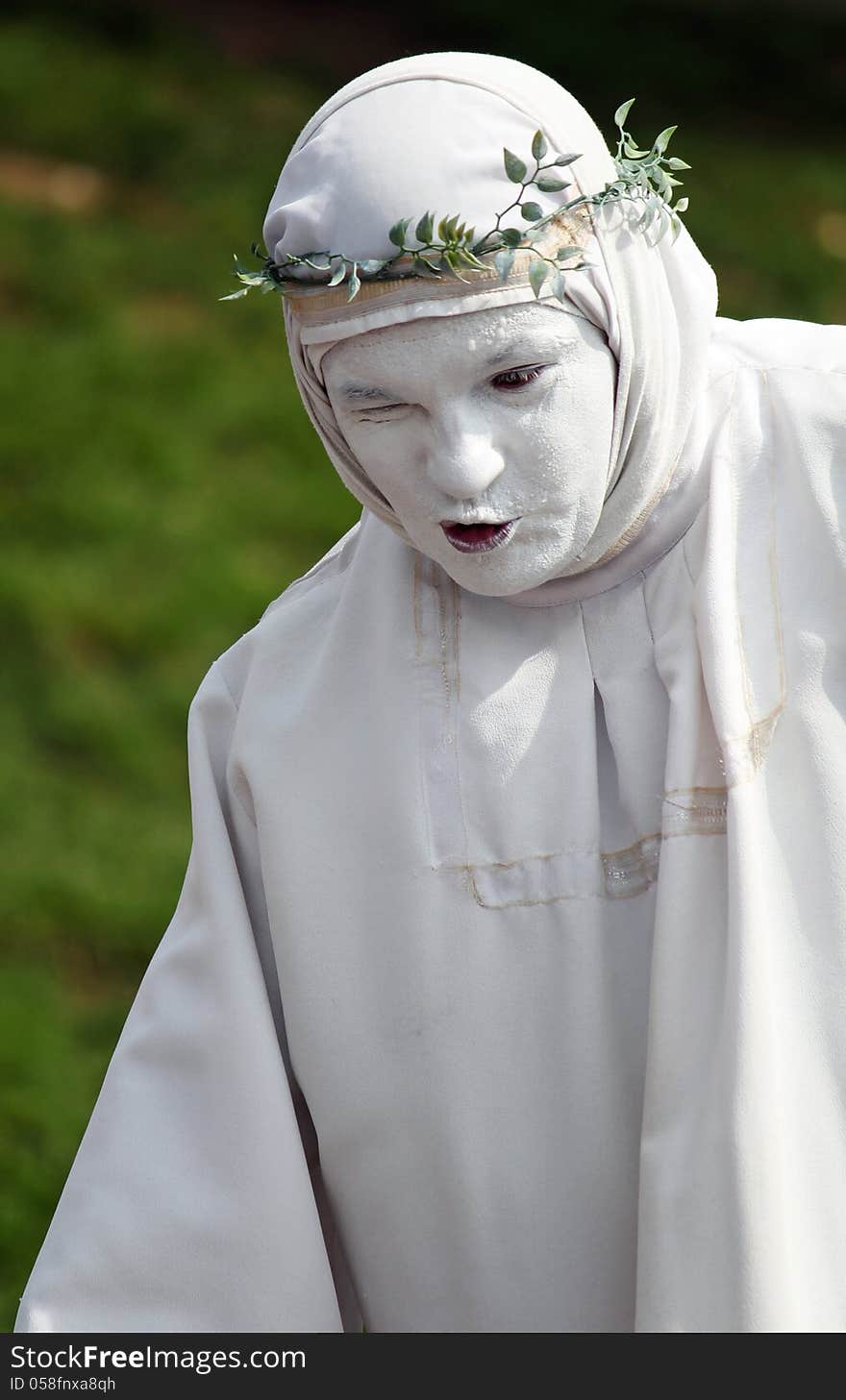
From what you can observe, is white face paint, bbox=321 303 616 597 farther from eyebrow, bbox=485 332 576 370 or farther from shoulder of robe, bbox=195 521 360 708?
shoulder of robe, bbox=195 521 360 708

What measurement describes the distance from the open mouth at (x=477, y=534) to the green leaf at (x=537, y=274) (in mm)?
228

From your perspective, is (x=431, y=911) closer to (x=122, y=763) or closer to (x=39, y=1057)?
(x=39, y=1057)

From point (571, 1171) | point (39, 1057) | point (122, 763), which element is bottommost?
point (39, 1057)

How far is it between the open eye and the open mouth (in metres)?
0.13

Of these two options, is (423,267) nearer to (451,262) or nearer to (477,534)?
(451,262)

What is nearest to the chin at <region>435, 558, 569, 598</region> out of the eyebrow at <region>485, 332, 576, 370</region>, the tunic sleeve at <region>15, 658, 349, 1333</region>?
the eyebrow at <region>485, 332, 576, 370</region>

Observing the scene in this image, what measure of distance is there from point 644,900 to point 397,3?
5920 mm

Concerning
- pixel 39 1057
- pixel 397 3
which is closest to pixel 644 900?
pixel 39 1057

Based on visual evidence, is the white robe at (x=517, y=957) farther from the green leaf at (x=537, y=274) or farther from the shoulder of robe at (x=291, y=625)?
the green leaf at (x=537, y=274)

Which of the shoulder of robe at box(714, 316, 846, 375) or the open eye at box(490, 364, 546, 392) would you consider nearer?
the open eye at box(490, 364, 546, 392)

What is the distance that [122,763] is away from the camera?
522 centimetres

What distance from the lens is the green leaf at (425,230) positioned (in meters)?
1.92

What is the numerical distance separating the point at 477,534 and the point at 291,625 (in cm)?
39

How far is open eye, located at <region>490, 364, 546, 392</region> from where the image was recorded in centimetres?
199
